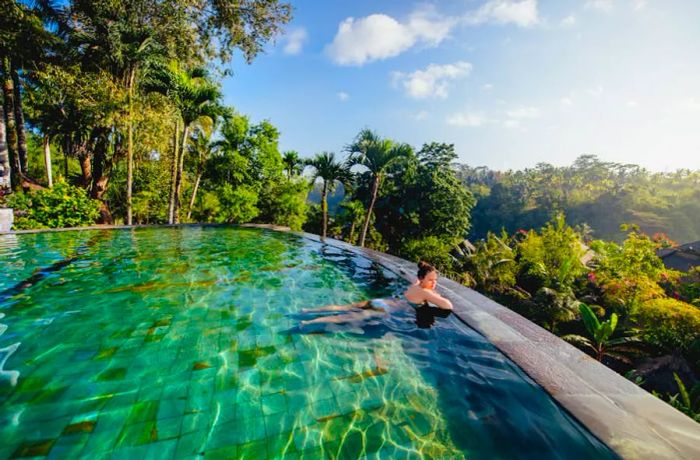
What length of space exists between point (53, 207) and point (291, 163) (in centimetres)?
1470

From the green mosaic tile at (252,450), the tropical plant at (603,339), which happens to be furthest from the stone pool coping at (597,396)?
the tropical plant at (603,339)

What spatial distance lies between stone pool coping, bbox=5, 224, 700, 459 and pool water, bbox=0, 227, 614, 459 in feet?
0.36

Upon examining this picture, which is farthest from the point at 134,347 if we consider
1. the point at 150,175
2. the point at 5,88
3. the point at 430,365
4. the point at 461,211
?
the point at 461,211

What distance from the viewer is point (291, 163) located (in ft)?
76.5

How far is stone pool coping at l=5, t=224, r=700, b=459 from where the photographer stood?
1.96 meters

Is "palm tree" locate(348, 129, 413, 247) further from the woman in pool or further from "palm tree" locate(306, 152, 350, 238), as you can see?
the woman in pool

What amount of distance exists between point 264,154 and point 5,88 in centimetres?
1204

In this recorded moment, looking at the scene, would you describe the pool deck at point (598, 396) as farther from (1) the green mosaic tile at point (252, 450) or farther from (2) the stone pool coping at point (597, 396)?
(1) the green mosaic tile at point (252, 450)

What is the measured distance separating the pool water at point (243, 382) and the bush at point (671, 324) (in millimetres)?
9319

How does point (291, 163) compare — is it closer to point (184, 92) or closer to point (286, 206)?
point (286, 206)

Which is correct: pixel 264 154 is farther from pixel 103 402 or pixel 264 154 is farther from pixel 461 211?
pixel 103 402

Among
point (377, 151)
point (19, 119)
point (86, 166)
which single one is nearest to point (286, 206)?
point (377, 151)

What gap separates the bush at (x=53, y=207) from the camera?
32.7 feet

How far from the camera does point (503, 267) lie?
18.2 m
